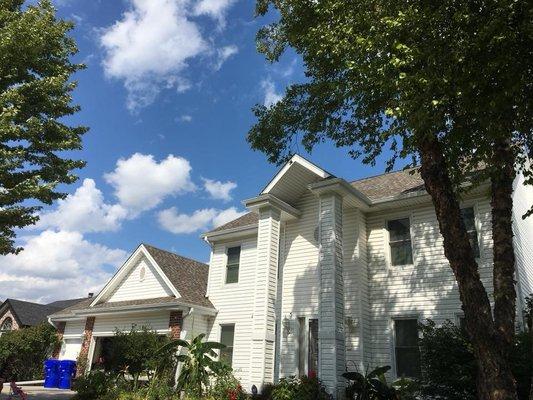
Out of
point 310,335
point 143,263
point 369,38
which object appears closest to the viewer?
point 369,38

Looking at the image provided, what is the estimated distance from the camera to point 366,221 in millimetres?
15969

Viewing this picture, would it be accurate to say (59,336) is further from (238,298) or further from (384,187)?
(384,187)

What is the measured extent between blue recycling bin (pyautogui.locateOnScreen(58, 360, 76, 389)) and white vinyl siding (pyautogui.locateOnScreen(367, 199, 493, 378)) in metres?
14.3

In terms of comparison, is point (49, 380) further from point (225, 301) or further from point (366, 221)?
point (366, 221)

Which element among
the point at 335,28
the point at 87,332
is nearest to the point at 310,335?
the point at 335,28

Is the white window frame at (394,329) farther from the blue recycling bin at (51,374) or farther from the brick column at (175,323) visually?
the blue recycling bin at (51,374)

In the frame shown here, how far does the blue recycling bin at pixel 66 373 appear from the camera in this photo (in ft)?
67.7

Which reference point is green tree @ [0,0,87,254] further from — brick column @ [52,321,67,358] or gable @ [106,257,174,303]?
brick column @ [52,321,67,358]

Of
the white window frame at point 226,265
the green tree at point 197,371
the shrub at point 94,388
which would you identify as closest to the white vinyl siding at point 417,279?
the green tree at point 197,371

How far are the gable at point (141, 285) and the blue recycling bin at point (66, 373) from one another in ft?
11.0

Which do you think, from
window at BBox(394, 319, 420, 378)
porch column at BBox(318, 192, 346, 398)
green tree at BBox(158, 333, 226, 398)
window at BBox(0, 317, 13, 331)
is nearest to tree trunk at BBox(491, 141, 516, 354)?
porch column at BBox(318, 192, 346, 398)

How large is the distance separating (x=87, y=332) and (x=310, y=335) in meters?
11.8

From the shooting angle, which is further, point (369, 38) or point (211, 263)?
point (211, 263)

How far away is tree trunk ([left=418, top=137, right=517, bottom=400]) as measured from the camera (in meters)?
7.32
